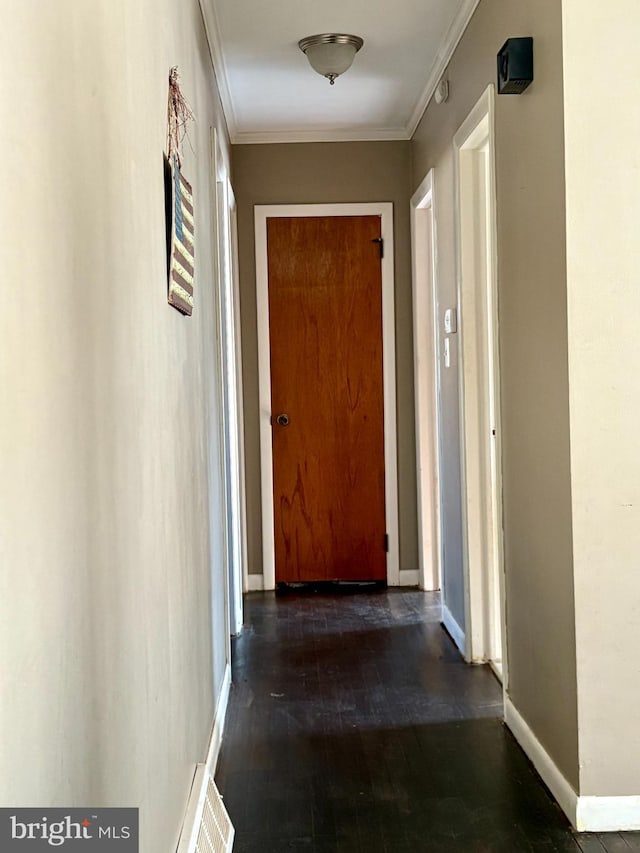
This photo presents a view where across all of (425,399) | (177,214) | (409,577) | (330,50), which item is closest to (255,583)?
(409,577)

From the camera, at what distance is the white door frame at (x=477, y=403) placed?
356 centimetres

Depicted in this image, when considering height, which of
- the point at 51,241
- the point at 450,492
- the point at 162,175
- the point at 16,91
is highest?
the point at 162,175

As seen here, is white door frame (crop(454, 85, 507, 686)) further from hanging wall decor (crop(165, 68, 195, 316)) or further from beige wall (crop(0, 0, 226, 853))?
beige wall (crop(0, 0, 226, 853))

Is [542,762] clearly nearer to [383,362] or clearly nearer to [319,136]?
[383,362]

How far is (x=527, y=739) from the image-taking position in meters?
2.71

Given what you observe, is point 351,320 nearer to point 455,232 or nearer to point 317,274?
point 317,274

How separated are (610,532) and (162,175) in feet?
4.59

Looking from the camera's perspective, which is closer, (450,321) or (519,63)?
(519,63)

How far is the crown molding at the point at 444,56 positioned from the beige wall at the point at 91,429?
151cm

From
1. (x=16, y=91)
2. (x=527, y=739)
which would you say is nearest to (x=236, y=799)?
(x=527, y=739)

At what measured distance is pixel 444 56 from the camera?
3.79 m

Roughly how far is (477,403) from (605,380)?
1.36 meters

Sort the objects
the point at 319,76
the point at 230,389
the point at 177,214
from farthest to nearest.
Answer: the point at 230,389
the point at 319,76
the point at 177,214

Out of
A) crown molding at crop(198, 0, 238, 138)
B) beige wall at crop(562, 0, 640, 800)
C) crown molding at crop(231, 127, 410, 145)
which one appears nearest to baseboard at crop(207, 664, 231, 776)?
beige wall at crop(562, 0, 640, 800)
